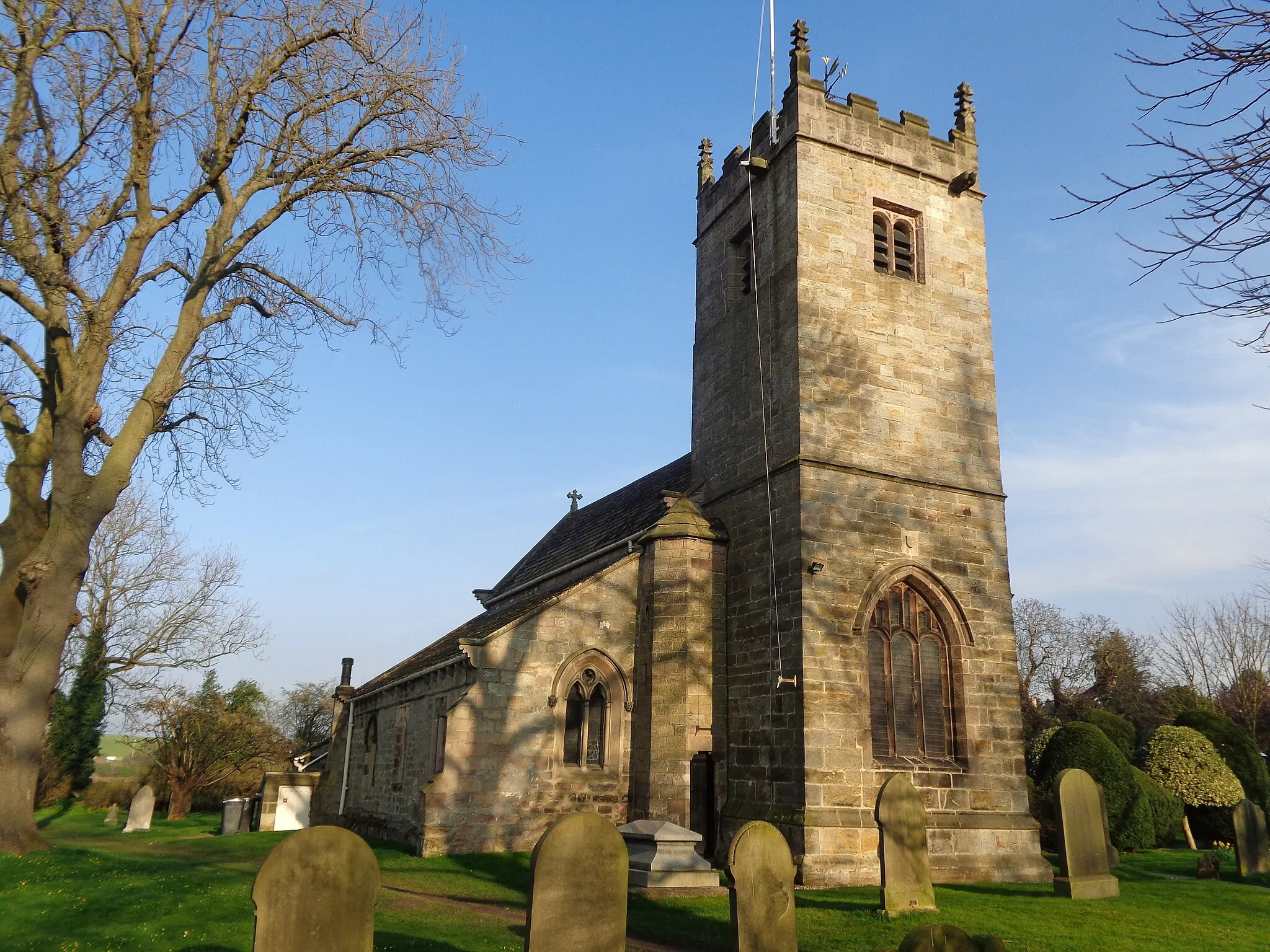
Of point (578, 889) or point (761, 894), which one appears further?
point (761, 894)

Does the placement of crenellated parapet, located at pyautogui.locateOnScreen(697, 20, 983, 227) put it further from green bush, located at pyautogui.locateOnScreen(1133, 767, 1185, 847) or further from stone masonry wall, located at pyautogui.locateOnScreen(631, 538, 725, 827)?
green bush, located at pyautogui.locateOnScreen(1133, 767, 1185, 847)

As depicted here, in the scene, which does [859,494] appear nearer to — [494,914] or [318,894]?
[494,914]

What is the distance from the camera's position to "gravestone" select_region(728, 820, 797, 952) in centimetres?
782

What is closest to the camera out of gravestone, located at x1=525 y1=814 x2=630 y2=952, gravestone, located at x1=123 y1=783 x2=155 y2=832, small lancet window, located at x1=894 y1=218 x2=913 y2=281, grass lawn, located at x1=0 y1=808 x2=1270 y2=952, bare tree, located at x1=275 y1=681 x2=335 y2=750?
gravestone, located at x1=525 y1=814 x2=630 y2=952

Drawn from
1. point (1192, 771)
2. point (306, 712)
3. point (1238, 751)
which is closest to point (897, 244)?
point (1192, 771)

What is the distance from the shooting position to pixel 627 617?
1742cm

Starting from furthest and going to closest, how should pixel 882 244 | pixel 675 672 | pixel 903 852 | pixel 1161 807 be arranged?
1. pixel 1161 807
2. pixel 882 244
3. pixel 675 672
4. pixel 903 852

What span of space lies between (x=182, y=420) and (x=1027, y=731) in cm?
3316

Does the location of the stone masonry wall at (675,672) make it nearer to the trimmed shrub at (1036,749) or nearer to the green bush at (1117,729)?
the trimmed shrub at (1036,749)

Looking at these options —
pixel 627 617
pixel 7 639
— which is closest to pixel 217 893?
pixel 7 639

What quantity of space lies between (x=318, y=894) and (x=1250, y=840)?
14920 millimetres

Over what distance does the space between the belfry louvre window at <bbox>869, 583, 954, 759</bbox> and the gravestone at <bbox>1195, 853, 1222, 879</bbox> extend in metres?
4.82

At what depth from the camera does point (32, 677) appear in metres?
10.7

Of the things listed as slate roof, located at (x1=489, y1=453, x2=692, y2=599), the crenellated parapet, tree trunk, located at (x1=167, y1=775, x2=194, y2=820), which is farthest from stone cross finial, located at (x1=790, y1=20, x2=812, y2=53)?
tree trunk, located at (x1=167, y1=775, x2=194, y2=820)
